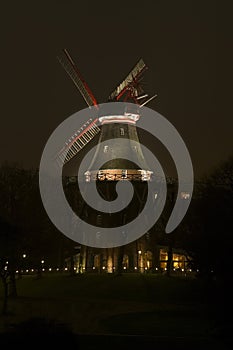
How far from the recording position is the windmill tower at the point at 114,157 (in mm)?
51594

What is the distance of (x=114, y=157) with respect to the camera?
53719 mm

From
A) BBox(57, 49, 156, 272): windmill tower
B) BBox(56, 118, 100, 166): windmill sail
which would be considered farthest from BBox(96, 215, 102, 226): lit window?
BBox(56, 118, 100, 166): windmill sail

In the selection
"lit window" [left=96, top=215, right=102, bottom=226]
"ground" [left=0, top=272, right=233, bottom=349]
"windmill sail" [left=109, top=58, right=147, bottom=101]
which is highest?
"windmill sail" [left=109, top=58, right=147, bottom=101]

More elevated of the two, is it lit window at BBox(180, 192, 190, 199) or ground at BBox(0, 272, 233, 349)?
lit window at BBox(180, 192, 190, 199)

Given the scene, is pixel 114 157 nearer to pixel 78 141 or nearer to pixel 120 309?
pixel 78 141

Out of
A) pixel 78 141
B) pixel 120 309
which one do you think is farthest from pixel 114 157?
pixel 120 309

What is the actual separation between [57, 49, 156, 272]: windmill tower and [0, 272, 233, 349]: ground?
6649 mm

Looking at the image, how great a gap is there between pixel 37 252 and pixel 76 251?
16.7 m

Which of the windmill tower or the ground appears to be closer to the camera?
the ground

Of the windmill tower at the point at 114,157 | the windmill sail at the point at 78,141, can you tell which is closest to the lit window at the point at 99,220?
the windmill tower at the point at 114,157

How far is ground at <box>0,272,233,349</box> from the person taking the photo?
734 inches

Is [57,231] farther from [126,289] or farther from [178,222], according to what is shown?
[126,289]

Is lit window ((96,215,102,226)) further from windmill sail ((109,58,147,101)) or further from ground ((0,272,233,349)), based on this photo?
windmill sail ((109,58,147,101))

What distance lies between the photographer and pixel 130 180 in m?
51.5
